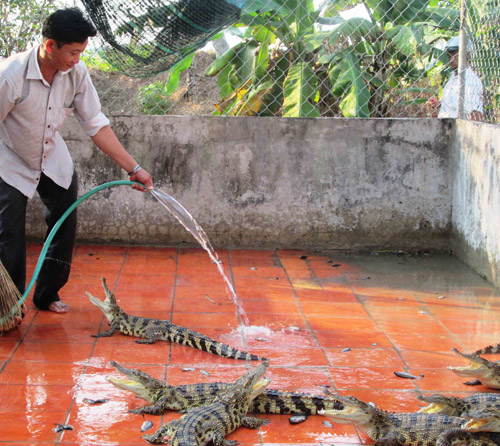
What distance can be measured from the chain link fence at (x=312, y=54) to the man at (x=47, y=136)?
1246mm

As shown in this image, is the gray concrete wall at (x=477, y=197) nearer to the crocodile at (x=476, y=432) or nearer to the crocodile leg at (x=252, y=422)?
the crocodile at (x=476, y=432)

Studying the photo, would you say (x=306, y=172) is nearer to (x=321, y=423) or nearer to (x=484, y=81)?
(x=484, y=81)

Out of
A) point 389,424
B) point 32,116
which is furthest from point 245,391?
point 32,116

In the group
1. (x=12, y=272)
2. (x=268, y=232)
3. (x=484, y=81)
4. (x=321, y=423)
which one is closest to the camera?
(x=321, y=423)

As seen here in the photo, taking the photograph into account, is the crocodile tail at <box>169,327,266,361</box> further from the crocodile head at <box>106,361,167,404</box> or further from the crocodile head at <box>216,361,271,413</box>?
the crocodile head at <box>106,361,167,404</box>

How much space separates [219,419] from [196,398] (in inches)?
10.8

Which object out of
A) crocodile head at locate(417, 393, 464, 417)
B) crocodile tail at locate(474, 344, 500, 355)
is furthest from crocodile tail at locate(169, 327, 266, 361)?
crocodile tail at locate(474, 344, 500, 355)

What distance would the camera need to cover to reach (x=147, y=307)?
4754 millimetres

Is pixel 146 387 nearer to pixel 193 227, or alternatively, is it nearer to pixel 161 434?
pixel 161 434

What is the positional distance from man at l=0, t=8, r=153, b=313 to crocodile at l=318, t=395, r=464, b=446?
6.89ft

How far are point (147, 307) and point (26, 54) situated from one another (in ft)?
6.31

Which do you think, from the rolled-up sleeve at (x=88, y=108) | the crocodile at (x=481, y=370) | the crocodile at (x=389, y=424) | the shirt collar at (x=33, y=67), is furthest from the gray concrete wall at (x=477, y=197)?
the shirt collar at (x=33, y=67)

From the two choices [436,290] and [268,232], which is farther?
[268,232]

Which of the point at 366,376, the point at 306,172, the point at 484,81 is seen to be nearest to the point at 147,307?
the point at 366,376
